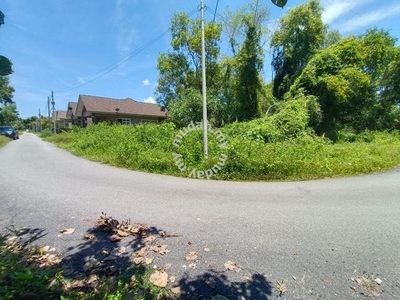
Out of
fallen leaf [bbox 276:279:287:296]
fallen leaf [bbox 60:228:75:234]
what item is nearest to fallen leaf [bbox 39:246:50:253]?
fallen leaf [bbox 60:228:75:234]

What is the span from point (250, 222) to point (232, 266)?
1.27 meters

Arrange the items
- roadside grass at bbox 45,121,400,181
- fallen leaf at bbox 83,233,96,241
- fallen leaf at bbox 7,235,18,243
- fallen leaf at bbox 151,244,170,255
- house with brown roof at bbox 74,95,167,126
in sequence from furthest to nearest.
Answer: house with brown roof at bbox 74,95,167,126 → roadside grass at bbox 45,121,400,181 → fallen leaf at bbox 83,233,96,241 → fallen leaf at bbox 7,235,18,243 → fallen leaf at bbox 151,244,170,255

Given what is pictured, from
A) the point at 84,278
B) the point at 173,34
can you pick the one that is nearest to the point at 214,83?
the point at 173,34

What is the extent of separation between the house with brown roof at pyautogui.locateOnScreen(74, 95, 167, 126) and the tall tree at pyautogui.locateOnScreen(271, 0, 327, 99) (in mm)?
15230

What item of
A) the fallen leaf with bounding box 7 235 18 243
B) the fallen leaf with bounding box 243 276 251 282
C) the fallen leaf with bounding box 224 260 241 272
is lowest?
the fallen leaf with bounding box 243 276 251 282

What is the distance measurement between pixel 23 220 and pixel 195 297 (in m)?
3.60

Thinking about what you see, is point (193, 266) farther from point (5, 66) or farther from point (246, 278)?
point (5, 66)

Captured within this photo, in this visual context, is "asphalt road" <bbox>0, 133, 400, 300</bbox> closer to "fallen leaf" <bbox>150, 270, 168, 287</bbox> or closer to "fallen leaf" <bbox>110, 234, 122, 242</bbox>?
"fallen leaf" <bbox>150, 270, 168, 287</bbox>

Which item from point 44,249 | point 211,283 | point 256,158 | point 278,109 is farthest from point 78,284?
point 278,109

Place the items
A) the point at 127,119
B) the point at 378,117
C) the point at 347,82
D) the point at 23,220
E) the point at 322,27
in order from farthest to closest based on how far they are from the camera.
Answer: the point at 127,119, the point at 378,117, the point at 322,27, the point at 347,82, the point at 23,220

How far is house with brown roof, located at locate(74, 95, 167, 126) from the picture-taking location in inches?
1040

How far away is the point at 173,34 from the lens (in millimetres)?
24500

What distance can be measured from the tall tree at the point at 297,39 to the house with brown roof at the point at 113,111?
15.2 metres

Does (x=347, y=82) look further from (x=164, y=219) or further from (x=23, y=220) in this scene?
(x=23, y=220)
